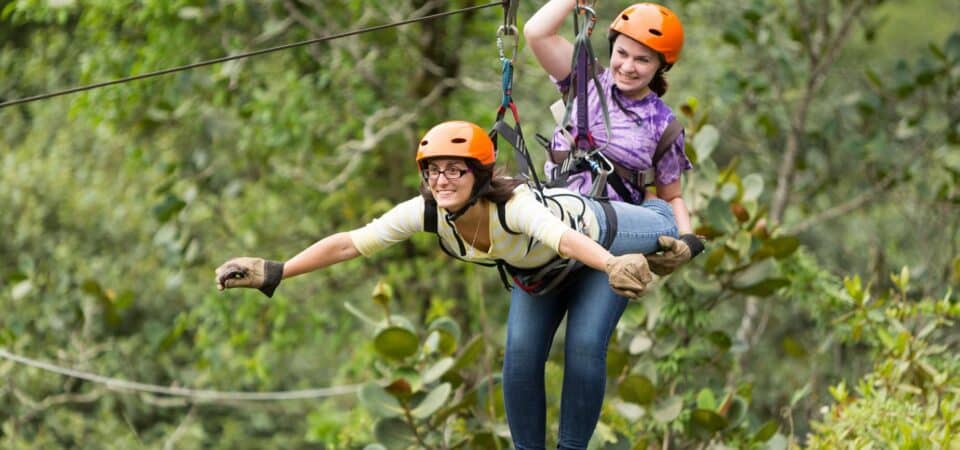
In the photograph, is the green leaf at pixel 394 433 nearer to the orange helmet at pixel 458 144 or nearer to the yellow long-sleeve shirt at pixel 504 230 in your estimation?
the yellow long-sleeve shirt at pixel 504 230

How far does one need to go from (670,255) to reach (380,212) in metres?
5.40

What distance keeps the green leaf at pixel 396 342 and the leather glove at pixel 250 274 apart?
142cm

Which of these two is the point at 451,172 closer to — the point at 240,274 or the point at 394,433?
the point at 240,274

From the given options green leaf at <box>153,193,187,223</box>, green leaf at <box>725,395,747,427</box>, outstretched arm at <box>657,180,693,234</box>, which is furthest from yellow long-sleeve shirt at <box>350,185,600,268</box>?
green leaf at <box>153,193,187,223</box>

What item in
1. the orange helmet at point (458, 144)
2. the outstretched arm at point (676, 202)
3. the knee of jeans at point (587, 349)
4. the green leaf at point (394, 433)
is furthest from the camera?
the green leaf at point (394, 433)

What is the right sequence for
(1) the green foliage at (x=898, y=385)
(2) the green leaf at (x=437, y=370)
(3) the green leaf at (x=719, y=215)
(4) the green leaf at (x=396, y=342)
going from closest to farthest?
1. (1) the green foliage at (x=898, y=385)
2. (4) the green leaf at (x=396, y=342)
3. (2) the green leaf at (x=437, y=370)
4. (3) the green leaf at (x=719, y=215)

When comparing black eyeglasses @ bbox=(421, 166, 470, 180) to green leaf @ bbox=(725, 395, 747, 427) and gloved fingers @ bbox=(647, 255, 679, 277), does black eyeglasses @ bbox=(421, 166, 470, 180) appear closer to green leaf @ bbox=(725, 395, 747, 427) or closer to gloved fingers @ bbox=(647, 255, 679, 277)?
gloved fingers @ bbox=(647, 255, 679, 277)

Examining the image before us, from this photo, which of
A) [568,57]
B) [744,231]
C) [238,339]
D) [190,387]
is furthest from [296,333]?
[568,57]

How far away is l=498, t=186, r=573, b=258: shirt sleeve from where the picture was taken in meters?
3.46

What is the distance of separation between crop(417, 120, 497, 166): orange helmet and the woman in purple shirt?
1.59 ft

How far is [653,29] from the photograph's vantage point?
13.1 feet

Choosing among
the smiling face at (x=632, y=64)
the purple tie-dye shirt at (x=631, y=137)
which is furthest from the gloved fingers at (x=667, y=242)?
the smiling face at (x=632, y=64)

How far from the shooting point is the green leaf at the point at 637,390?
5.30 metres

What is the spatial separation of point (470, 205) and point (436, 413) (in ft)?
6.77
